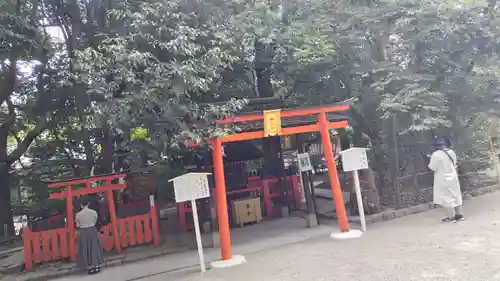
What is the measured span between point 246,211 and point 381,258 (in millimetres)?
5485

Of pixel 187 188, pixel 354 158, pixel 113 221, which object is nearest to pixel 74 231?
pixel 113 221

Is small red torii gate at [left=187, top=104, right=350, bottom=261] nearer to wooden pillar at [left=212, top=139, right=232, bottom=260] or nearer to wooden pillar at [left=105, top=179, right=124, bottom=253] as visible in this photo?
wooden pillar at [left=212, top=139, right=232, bottom=260]

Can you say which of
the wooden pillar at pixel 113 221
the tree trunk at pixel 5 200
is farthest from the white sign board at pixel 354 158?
the tree trunk at pixel 5 200

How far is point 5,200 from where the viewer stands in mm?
12727

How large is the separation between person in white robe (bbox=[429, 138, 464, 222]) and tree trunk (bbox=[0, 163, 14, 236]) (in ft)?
41.8

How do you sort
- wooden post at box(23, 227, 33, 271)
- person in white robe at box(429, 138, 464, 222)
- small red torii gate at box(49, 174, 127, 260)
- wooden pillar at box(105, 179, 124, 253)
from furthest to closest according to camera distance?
wooden pillar at box(105, 179, 124, 253), small red torii gate at box(49, 174, 127, 260), person in white robe at box(429, 138, 464, 222), wooden post at box(23, 227, 33, 271)

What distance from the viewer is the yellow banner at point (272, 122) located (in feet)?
28.2

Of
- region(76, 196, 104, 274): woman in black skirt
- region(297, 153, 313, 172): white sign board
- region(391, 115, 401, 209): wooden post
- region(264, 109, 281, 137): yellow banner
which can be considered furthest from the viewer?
region(391, 115, 401, 209): wooden post

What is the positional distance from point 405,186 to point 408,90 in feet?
12.6

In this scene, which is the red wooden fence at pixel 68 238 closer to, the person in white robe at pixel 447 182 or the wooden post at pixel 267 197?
the wooden post at pixel 267 197

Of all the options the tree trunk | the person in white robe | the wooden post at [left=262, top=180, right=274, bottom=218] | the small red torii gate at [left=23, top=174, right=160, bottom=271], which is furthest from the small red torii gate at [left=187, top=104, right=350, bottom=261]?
the tree trunk

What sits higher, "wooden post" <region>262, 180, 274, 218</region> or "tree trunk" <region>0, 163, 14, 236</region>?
"tree trunk" <region>0, 163, 14, 236</region>

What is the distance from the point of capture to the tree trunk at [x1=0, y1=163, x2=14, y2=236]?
41.3 ft

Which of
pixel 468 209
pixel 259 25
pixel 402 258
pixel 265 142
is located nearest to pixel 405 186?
pixel 468 209
